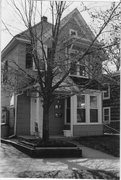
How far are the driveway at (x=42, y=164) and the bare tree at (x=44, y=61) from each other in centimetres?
83

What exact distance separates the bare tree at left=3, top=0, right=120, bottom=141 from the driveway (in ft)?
2.71

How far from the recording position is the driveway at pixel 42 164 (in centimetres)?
329

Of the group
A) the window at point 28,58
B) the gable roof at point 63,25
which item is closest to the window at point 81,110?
the window at point 28,58

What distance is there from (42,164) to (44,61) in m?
1.96

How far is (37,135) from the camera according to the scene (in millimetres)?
4902

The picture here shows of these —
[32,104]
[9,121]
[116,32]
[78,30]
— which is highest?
[78,30]

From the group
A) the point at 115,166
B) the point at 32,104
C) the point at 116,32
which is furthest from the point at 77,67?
the point at 115,166

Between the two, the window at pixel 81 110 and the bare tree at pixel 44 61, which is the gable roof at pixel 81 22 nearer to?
the bare tree at pixel 44 61

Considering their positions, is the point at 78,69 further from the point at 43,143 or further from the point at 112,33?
the point at 43,143

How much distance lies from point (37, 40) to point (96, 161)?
2591 millimetres

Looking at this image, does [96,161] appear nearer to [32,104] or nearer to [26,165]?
[26,165]

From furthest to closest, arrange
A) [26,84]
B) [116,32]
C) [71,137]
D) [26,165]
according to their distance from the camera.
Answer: [71,137] → [26,84] → [26,165] → [116,32]

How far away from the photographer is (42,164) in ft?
12.3

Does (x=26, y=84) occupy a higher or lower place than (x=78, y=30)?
lower
